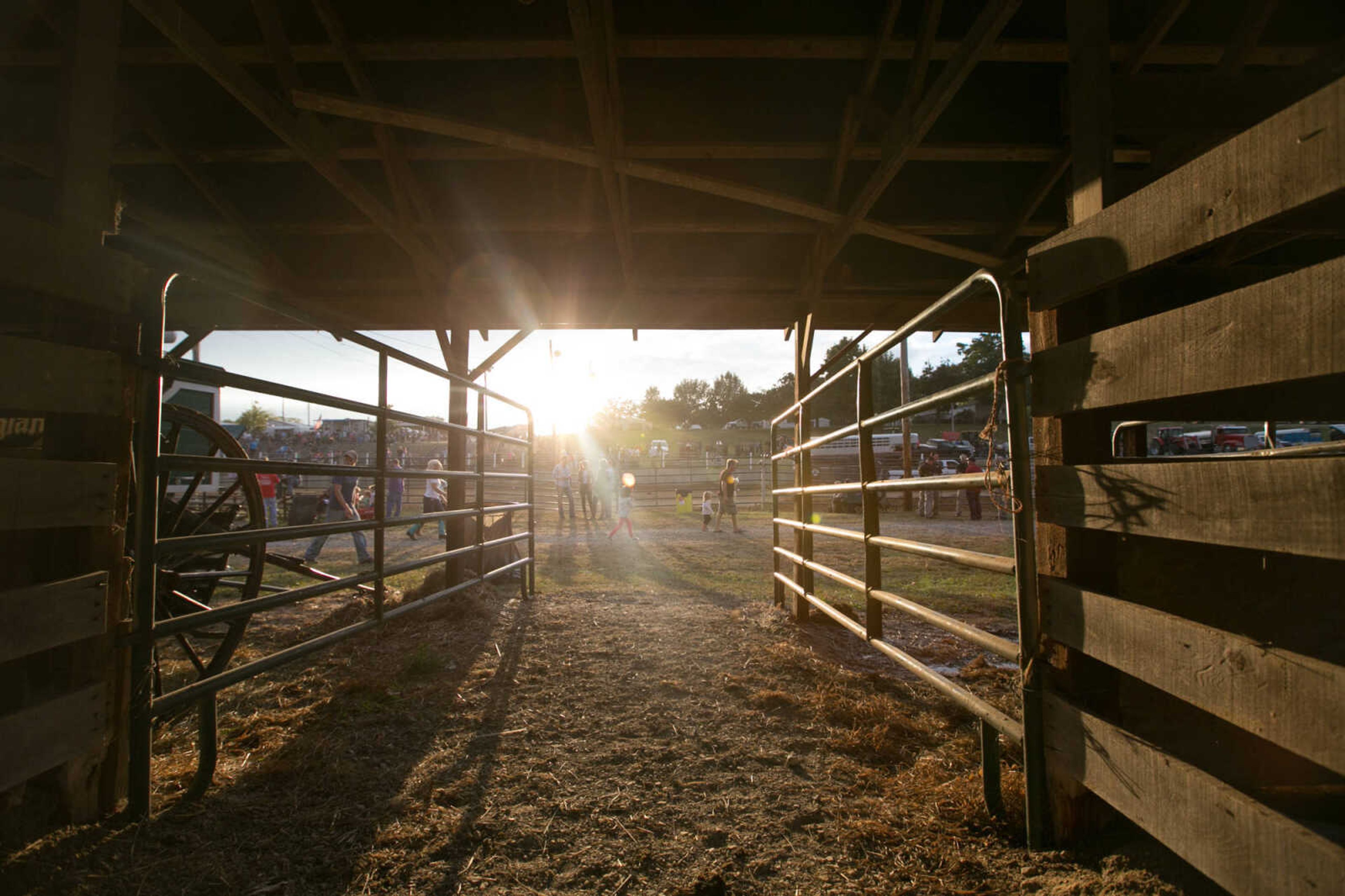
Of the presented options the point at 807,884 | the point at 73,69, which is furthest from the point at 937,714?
the point at 73,69

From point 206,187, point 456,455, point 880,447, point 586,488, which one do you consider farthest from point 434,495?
point 880,447

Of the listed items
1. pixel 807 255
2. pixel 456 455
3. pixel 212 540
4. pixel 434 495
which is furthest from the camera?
pixel 434 495

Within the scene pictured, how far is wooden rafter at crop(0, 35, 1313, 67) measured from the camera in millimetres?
3508

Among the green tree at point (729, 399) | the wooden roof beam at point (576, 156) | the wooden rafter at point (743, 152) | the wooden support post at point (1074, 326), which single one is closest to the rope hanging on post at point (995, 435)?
the wooden support post at point (1074, 326)

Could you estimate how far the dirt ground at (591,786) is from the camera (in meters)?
1.75

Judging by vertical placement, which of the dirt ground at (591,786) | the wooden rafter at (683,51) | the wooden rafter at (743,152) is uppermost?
the wooden rafter at (683,51)

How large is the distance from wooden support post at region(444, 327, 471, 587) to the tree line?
46819mm

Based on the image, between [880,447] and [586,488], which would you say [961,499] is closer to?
[586,488]

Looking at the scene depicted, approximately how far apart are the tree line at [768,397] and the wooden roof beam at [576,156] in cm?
4680

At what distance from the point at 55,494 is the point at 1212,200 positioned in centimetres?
308

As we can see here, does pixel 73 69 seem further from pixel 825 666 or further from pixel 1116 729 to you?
pixel 825 666

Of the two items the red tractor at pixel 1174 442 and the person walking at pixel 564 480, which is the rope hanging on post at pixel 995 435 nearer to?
the person walking at pixel 564 480

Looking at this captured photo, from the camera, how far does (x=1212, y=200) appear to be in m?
1.33

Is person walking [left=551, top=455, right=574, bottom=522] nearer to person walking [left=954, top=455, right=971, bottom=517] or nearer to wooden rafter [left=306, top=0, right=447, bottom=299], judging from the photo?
wooden rafter [left=306, top=0, right=447, bottom=299]
